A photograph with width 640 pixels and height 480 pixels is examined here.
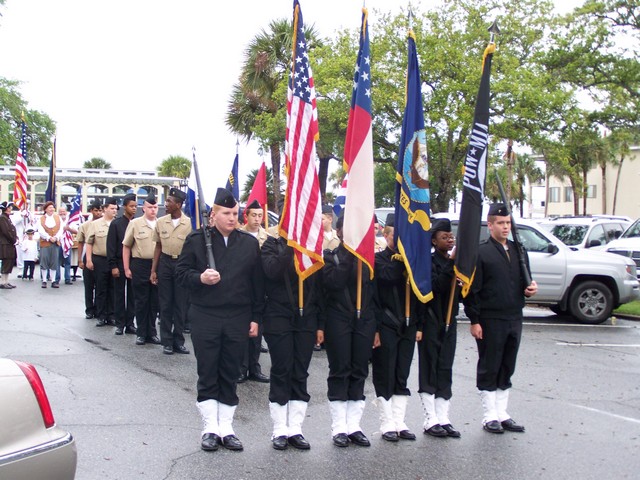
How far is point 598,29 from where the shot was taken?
25203mm

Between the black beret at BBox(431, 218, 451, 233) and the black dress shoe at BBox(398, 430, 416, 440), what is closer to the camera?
the black dress shoe at BBox(398, 430, 416, 440)

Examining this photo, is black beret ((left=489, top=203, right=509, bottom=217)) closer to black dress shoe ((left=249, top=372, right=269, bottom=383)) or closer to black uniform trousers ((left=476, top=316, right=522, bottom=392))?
black uniform trousers ((left=476, top=316, right=522, bottom=392))

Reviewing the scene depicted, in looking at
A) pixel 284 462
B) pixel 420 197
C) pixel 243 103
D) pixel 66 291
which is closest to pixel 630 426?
pixel 420 197

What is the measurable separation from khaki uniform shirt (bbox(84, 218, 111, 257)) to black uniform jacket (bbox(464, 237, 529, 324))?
750 centimetres

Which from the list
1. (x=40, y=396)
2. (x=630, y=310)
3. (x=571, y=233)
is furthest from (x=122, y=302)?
(x=571, y=233)

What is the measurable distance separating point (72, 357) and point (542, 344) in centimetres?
688

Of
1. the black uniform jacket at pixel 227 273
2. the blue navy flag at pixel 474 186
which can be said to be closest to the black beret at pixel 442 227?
the blue navy flag at pixel 474 186

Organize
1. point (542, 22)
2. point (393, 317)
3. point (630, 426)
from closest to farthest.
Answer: point (393, 317) < point (630, 426) < point (542, 22)

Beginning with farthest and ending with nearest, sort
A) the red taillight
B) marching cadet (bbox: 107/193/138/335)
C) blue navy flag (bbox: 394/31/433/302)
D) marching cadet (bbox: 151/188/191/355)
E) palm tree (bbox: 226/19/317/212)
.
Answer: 1. palm tree (bbox: 226/19/317/212)
2. marching cadet (bbox: 107/193/138/335)
3. marching cadet (bbox: 151/188/191/355)
4. blue navy flag (bbox: 394/31/433/302)
5. the red taillight

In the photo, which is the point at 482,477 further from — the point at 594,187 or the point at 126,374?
the point at 594,187

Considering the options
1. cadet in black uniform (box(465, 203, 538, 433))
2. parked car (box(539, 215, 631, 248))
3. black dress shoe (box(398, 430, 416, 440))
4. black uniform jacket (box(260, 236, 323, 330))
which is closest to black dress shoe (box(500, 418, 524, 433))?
cadet in black uniform (box(465, 203, 538, 433))

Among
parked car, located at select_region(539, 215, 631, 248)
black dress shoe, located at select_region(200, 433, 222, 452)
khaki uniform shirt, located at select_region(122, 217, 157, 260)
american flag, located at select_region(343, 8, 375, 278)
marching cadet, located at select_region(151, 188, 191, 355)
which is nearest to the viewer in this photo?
black dress shoe, located at select_region(200, 433, 222, 452)

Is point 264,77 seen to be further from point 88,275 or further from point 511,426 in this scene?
point 511,426

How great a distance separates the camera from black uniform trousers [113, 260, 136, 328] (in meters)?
11.8
